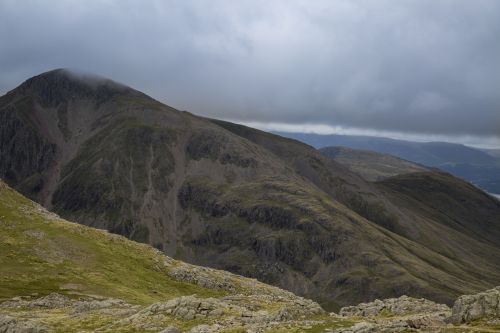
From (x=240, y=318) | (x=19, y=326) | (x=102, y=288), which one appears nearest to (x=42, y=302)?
(x=102, y=288)

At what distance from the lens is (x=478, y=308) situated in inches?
1816

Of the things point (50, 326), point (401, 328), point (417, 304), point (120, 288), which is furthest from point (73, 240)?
point (401, 328)

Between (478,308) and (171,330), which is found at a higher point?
(478,308)

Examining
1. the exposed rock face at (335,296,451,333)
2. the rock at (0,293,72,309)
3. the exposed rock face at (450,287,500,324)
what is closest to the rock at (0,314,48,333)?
the rock at (0,293,72,309)

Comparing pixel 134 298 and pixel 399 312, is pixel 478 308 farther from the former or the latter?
pixel 134 298

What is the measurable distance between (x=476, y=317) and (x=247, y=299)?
1906 inches

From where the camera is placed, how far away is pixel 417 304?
73.9 meters

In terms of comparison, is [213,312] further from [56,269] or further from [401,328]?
[56,269]

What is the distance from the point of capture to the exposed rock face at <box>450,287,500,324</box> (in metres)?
45.6

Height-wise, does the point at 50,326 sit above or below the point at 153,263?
above

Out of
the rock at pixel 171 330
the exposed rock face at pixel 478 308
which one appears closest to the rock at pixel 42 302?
the rock at pixel 171 330

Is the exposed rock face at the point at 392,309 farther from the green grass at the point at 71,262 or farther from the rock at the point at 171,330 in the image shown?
the green grass at the point at 71,262

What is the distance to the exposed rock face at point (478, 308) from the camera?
1795 inches

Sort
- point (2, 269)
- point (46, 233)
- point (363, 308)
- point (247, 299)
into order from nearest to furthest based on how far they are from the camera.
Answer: point (363, 308) → point (247, 299) → point (2, 269) → point (46, 233)
